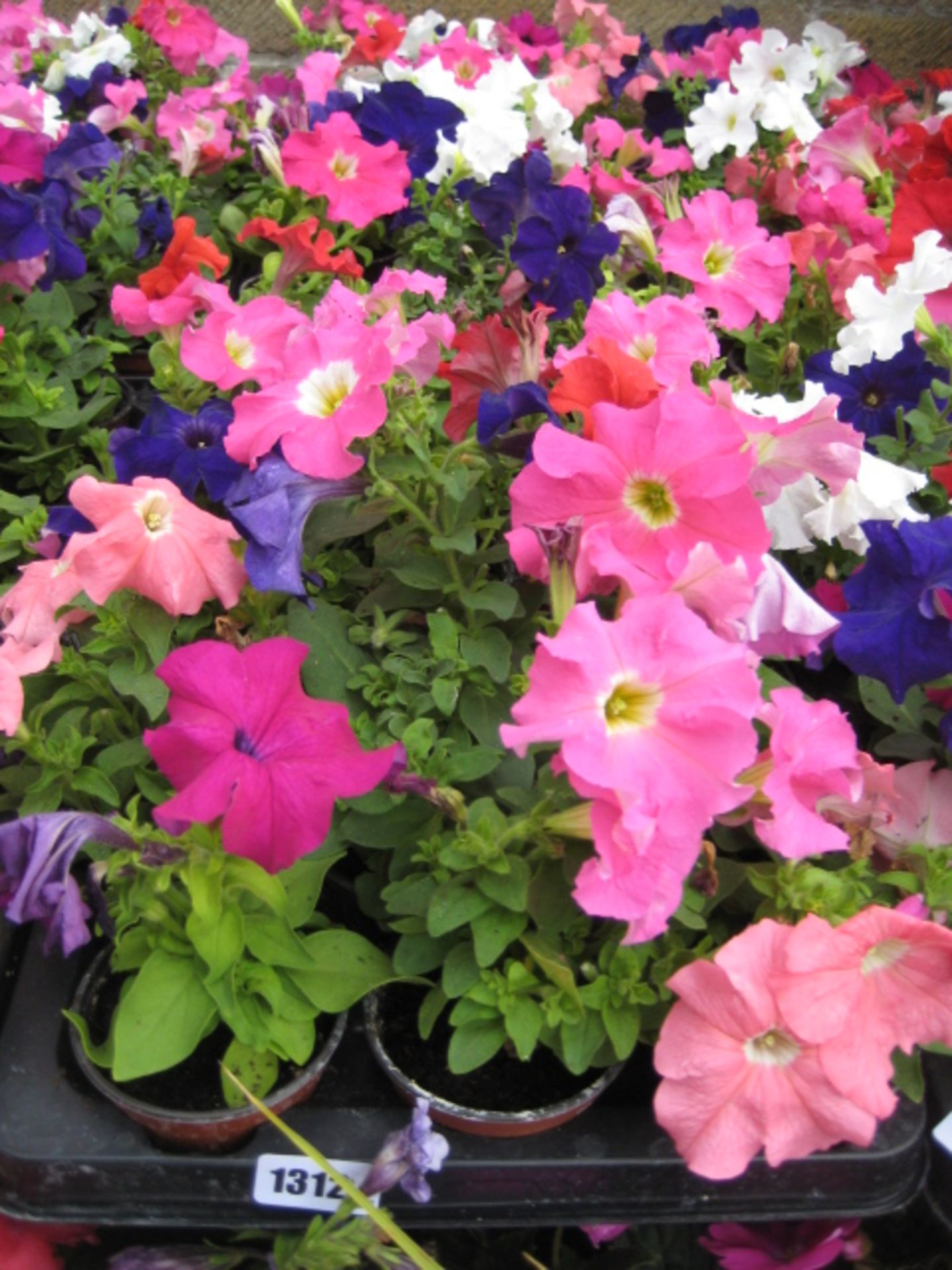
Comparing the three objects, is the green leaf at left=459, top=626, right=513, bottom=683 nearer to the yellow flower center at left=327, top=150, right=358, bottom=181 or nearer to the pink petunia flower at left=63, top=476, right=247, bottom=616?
the pink petunia flower at left=63, top=476, right=247, bottom=616

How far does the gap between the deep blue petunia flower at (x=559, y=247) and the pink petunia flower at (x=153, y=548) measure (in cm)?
48

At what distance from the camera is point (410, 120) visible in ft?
5.11

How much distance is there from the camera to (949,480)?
3.41 ft

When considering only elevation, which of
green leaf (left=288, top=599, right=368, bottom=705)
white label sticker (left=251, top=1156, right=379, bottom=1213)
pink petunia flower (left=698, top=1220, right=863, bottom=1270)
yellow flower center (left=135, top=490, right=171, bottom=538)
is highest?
yellow flower center (left=135, top=490, right=171, bottom=538)

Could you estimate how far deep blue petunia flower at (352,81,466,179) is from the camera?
5.06 feet

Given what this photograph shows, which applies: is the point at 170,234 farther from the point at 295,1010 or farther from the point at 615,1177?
the point at 615,1177

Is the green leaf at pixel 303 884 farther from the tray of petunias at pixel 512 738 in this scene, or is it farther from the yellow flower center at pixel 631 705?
the yellow flower center at pixel 631 705

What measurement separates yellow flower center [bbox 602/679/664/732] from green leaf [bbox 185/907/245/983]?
11.8 inches

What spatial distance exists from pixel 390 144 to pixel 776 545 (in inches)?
33.3

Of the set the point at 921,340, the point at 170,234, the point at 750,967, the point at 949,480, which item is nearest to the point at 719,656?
the point at 750,967

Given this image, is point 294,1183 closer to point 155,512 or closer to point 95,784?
point 95,784

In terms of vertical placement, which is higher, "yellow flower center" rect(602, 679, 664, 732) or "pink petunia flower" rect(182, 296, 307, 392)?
"yellow flower center" rect(602, 679, 664, 732)

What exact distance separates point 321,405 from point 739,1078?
0.56 meters

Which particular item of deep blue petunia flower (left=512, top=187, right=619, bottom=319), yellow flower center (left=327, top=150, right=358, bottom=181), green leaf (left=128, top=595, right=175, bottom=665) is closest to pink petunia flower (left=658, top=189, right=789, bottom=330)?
deep blue petunia flower (left=512, top=187, right=619, bottom=319)
